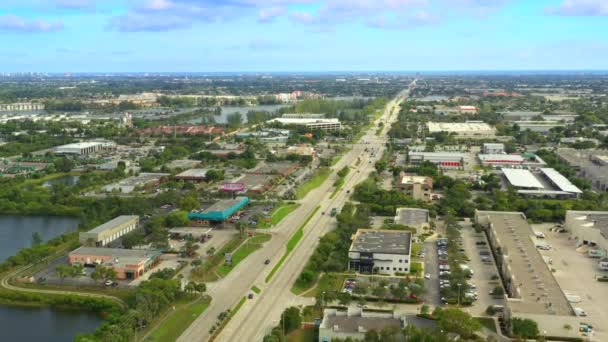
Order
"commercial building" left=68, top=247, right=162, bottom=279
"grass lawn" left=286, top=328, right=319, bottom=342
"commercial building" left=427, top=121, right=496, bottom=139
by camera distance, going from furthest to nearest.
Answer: "commercial building" left=427, top=121, right=496, bottom=139 → "commercial building" left=68, top=247, right=162, bottom=279 → "grass lawn" left=286, top=328, right=319, bottom=342

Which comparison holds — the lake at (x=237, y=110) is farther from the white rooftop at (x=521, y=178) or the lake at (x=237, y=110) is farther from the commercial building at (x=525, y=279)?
the commercial building at (x=525, y=279)

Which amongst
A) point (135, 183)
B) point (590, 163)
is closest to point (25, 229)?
point (135, 183)

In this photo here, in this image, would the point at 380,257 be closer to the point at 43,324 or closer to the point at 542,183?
the point at 43,324

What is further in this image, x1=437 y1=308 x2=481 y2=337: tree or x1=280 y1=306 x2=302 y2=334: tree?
x1=280 y1=306 x2=302 y2=334: tree

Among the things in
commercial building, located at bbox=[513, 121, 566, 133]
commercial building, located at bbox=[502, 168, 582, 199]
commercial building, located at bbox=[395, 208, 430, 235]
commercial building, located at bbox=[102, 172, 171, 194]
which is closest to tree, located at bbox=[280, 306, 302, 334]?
commercial building, located at bbox=[395, 208, 430, 235]

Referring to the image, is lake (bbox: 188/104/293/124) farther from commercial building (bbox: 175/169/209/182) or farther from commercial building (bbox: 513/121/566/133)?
commercial building (bbox: 175/169/209/182)

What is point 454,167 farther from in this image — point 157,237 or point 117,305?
point 117,305
